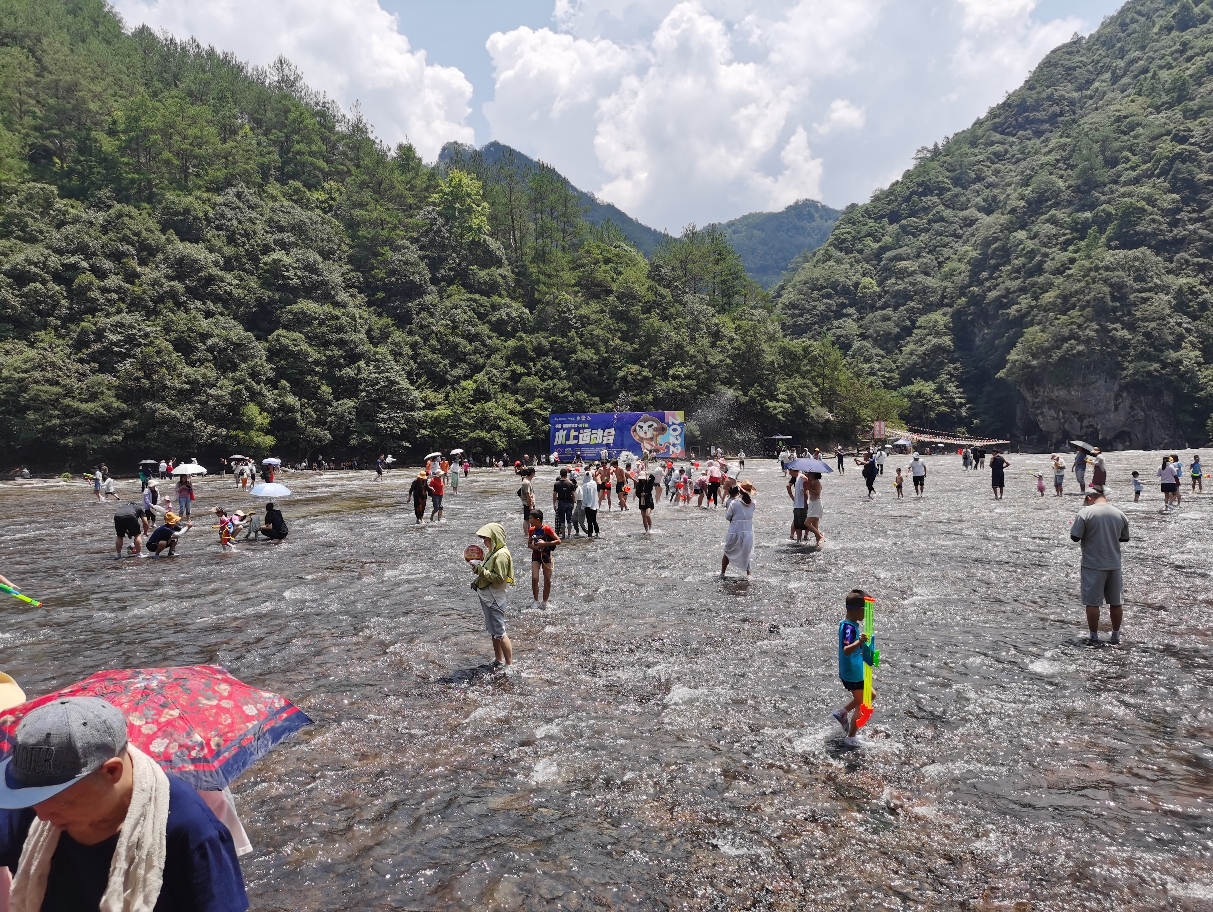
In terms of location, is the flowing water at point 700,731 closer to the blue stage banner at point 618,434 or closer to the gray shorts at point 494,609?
the gray shorts at point 494,609

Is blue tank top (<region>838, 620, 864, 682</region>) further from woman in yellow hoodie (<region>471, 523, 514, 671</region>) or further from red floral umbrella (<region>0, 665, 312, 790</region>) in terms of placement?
red floral umbrella (<region>0, 665, 312, 790</region>)

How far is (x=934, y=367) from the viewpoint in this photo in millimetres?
98312

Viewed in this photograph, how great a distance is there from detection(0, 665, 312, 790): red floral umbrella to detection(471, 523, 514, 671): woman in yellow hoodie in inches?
166

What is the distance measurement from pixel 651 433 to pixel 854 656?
42987 millimetres

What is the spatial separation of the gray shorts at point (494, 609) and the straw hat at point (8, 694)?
4949 mm

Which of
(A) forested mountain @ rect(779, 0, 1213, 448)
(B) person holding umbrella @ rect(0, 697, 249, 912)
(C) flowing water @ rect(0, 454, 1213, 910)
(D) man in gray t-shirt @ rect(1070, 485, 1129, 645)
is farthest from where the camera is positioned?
(A) forested mountain @ rect(779, 0, 1213, 448)

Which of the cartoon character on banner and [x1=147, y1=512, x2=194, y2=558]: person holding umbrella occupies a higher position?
the cartoon character on banner

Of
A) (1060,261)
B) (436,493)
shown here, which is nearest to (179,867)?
(436,493)

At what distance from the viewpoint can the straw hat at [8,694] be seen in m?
2.99

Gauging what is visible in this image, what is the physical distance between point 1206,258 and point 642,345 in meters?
65.1

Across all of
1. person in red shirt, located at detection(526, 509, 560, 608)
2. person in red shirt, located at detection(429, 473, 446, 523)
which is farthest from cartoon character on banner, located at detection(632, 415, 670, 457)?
person in red shirt, located at detection(526, 509, 560, 608)

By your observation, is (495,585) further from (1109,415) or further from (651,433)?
(1109,415)

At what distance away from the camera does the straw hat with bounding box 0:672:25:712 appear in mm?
2988

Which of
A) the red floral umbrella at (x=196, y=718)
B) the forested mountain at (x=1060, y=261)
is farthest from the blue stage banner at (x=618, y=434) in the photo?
the forested mountain at (x=1060, y=261)
